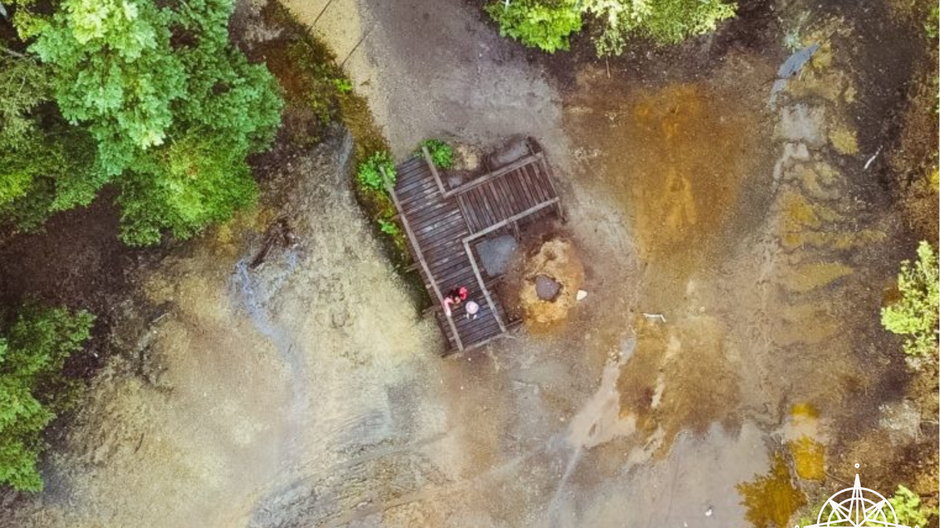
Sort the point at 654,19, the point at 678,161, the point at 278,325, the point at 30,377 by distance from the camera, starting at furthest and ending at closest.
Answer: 1. the point at 278,325
2. the point at 678,161
3. the point at 654,19
4. the point at 30,377

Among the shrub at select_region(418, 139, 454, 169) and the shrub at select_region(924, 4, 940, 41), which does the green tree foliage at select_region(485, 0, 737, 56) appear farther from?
the shrub at select_region(924, 4, 940, 41)

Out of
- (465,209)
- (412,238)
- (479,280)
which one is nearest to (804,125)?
(465,209)

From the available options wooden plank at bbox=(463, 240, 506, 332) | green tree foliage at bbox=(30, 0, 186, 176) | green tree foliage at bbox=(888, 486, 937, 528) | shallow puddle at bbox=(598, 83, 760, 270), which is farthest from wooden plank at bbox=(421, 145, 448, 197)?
green tree foliage at bbox=(888, 486, 937, 528)

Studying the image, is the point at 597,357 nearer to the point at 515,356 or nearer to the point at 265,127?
the point at 515,356

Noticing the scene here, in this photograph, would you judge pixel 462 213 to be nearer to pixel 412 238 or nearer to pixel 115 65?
pixel 412 238

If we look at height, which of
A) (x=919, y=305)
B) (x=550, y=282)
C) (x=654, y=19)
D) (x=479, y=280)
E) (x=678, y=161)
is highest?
(x=654, y=19)

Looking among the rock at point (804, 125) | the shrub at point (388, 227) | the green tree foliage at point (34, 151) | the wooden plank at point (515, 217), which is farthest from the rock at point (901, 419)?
the green tree foliage at point (34, 151)
